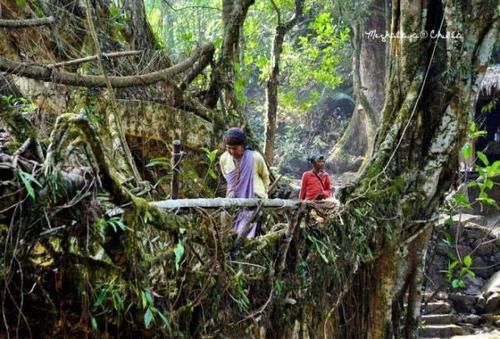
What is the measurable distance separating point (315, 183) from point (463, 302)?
6.23 metres

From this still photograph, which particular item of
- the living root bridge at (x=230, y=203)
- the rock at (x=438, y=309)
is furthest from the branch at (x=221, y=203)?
the rock at (x=438, y=309)

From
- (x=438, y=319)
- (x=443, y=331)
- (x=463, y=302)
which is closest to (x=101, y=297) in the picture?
(x=443, y=331)

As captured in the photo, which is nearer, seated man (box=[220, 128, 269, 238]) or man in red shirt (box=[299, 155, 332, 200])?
seated man (box=[220, 128, 269, 238])

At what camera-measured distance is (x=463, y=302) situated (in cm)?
1034

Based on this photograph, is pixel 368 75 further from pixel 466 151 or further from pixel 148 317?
pixel 148 317

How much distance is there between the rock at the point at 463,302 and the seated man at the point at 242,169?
306 inches

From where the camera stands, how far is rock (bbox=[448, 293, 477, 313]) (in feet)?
Result: 33.7

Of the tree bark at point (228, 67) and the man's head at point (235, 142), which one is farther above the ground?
the tree bark at point (228, 67)

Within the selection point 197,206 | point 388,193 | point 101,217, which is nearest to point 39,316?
point 101,217

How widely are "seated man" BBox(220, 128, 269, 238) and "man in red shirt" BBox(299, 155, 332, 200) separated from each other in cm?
164

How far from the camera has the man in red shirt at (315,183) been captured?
5.65m

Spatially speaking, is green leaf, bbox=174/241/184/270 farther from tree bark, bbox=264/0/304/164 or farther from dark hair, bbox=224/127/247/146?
tree bark, bbox=264/0/304/164

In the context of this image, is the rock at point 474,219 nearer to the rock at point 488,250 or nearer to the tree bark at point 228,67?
the rock at point 488,250

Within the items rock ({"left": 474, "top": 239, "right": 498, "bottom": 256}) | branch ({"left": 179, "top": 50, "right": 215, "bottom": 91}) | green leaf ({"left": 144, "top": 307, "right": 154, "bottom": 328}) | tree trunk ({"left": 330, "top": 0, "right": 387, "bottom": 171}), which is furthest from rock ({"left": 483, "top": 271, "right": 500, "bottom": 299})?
green leaf ({"left": 144, "top": 307, "right": 154, "bottom": 328})
